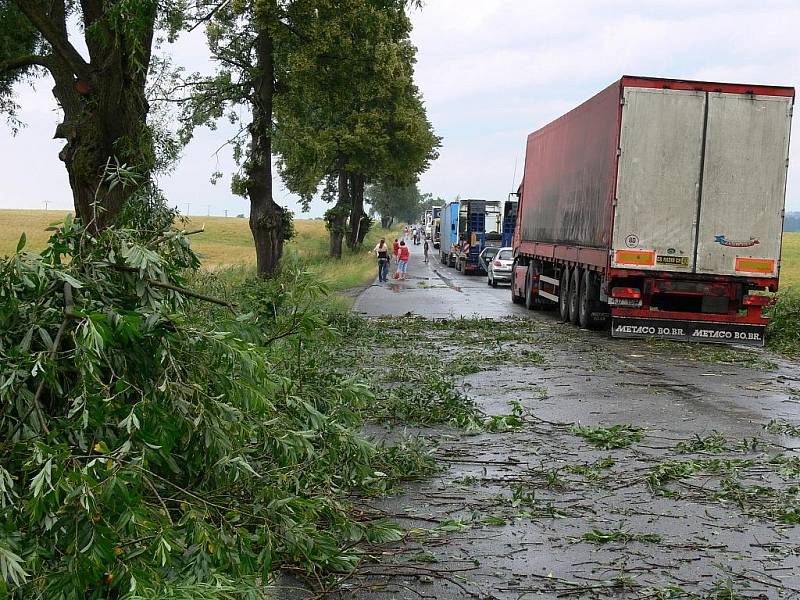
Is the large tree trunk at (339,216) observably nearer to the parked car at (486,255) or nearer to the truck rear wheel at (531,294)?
the parked car at (486,255)

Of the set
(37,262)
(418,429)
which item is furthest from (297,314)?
(418,429)

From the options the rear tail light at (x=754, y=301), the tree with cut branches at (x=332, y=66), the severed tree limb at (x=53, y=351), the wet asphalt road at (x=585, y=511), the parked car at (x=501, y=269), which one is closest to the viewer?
the severed tree limb at (x=53, y=351)

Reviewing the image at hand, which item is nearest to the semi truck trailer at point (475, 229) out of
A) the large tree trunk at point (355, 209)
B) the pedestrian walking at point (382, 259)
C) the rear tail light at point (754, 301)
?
the large tree trunk at point (355, 209)

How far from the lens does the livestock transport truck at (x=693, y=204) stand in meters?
17.6

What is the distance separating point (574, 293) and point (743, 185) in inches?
188

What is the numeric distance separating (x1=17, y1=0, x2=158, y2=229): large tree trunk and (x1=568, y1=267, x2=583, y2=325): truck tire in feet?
30.1

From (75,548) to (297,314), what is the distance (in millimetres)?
2315

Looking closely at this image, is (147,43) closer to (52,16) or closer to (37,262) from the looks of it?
(52,16)

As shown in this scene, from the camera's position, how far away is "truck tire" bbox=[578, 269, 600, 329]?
789 inches

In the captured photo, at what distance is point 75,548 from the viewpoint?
3582 millimetres

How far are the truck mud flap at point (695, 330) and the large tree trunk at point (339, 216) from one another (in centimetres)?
3774

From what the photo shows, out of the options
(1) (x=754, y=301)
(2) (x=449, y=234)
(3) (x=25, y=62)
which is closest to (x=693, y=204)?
(1) (x=754, y=301)

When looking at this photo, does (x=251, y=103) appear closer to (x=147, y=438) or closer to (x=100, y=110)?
(x=100, y=110)

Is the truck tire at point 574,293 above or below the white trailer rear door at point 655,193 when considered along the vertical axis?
below
